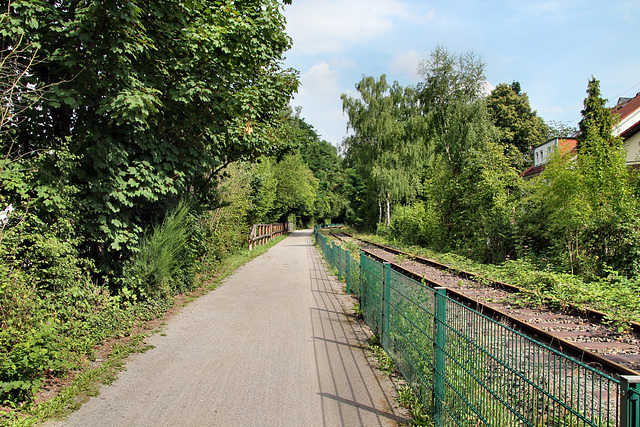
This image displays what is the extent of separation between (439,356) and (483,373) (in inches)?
30.1

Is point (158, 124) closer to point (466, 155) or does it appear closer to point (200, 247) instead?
point (200, 247)

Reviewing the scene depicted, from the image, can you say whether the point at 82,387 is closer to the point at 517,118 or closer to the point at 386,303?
the point at 386,303

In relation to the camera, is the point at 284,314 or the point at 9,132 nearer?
the point at 9,132

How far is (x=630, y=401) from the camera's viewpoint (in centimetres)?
172

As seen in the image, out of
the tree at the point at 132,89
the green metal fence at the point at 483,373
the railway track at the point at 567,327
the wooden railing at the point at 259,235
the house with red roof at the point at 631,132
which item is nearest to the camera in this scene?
the green metal fence at the point at 483,373

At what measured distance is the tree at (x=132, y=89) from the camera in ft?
19.5

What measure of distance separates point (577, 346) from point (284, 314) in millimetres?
5019

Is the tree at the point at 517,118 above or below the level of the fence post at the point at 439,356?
above

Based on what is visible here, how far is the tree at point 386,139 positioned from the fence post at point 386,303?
28.2m

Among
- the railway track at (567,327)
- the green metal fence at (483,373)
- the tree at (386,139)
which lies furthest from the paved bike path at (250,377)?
the tree at (386,139)

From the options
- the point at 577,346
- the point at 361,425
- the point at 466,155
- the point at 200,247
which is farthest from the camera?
the point at 466,155

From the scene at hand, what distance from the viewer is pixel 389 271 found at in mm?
5867

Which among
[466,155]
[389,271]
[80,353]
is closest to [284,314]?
[389,271]

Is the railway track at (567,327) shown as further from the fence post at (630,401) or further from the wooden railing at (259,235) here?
the wooden railing at (259,235)
